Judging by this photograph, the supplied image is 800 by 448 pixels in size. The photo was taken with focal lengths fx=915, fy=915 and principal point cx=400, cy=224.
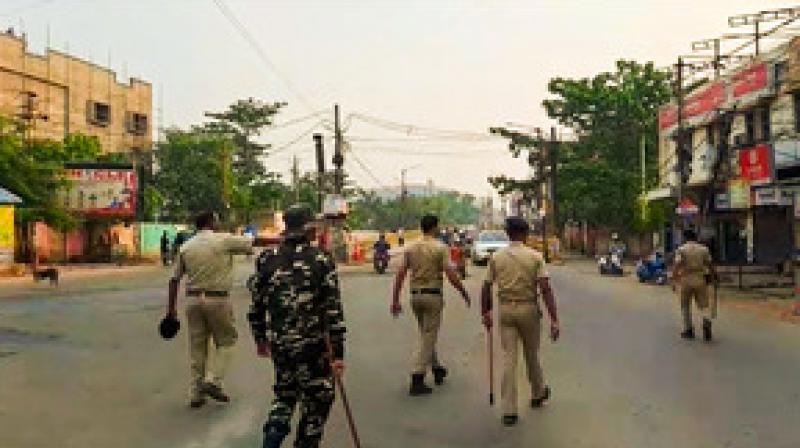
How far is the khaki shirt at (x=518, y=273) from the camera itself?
309 inches

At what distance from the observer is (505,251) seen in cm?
803

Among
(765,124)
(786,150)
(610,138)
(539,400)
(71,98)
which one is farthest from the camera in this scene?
(71,98)

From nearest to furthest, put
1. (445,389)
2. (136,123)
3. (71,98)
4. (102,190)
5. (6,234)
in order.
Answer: (445,389) < (6,234) < (102,190) < (71,98) < (136,123)

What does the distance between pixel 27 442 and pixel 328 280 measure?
309 cm

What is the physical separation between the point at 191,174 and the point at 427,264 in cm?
5730

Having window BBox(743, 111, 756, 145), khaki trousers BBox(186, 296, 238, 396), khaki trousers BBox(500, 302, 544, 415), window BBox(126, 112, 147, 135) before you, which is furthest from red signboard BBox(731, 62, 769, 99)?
window BBox(126, 112, 147, 135)

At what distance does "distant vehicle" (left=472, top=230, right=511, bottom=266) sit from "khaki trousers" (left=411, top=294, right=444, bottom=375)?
1181 inches

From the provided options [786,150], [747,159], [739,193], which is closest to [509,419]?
[786,150]

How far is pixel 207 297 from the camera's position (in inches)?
329

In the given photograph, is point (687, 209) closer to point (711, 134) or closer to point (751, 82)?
point (751, 82)

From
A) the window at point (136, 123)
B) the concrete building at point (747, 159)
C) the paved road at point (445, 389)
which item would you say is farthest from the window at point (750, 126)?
the window at point (136, 123)

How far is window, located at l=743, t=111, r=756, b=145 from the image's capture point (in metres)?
31.2

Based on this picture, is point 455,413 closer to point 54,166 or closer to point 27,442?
point 27,442

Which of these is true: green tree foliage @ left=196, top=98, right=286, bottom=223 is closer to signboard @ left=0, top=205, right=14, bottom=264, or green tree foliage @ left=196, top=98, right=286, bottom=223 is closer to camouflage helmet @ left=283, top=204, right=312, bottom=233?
signboard @ left=0, top=205, right=14, bottom=264
